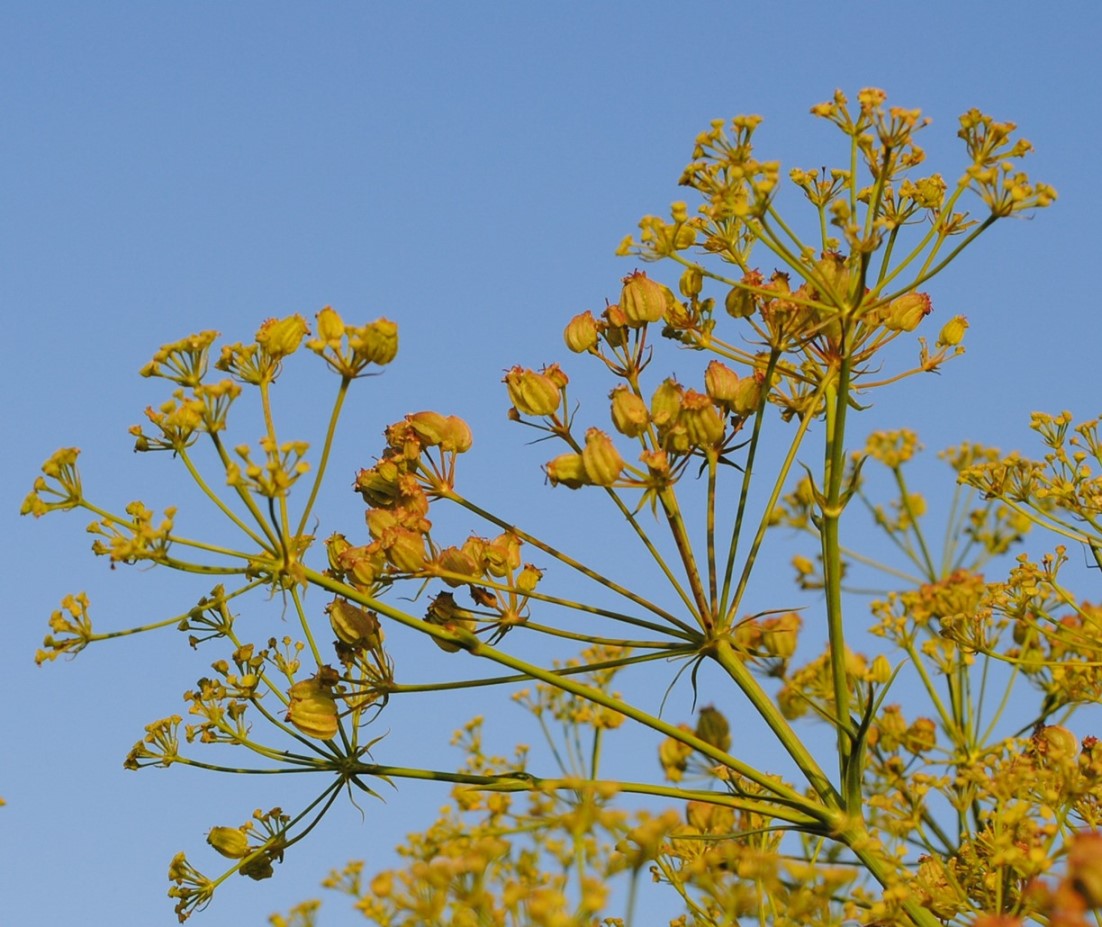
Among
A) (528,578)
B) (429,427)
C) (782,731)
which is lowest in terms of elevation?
(782,731)

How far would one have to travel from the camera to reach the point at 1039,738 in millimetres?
9188

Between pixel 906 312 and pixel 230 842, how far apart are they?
14.8 ft

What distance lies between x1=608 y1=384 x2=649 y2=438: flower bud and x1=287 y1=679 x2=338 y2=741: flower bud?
1.93 m

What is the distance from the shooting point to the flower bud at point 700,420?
23.8 feet

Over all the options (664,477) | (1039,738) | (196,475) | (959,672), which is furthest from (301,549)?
(959,672)

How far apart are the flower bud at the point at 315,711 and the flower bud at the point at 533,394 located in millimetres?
1730

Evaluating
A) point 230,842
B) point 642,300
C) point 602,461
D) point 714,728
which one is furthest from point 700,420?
point 714,728

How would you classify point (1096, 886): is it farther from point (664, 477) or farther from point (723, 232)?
point (723, 232)

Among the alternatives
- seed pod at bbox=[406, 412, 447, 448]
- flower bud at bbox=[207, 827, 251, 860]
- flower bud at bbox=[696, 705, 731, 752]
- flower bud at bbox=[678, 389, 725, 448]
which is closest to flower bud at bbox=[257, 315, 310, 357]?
seed pod at bbox=[406, 412, 447, 448]

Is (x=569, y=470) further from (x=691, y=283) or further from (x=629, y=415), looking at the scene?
(x=691, y=283)

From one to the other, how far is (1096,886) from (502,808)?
9.92ft

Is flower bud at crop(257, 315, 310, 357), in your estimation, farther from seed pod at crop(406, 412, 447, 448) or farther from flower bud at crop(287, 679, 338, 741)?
flower bud at crop(287, 679, 338, 741)

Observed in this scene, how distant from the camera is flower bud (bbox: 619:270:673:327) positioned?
25.6ft

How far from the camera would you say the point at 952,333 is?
8.29 m
